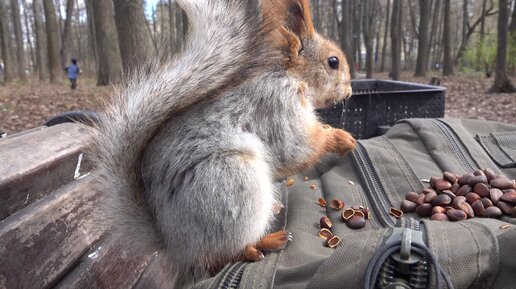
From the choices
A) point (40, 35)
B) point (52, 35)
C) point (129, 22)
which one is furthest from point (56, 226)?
point (40, 35)

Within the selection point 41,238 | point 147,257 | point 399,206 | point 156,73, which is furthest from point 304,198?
point 41,238

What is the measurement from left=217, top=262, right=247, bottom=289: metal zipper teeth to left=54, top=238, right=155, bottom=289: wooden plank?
0.93 feet

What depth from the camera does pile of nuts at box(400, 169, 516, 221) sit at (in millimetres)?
1279

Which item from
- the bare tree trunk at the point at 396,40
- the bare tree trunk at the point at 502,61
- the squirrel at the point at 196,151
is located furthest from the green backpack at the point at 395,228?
the bare tree trunk at the point at 396,40

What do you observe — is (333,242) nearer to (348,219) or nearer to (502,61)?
(348,219)

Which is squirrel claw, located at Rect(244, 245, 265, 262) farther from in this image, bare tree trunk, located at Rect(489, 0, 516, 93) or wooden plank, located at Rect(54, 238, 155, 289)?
bare tree trunk, located at Rect(489, 0, 516, 93)

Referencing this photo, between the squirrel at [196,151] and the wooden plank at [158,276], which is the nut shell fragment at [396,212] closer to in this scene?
the squirrel at [196,151]

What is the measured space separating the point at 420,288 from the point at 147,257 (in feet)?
2.78

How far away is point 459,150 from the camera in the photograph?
5.49 feet

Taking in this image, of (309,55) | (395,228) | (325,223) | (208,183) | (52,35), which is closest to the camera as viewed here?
(395,228)

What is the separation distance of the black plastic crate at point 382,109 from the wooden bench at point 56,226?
132 cm

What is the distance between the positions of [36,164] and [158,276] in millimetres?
565

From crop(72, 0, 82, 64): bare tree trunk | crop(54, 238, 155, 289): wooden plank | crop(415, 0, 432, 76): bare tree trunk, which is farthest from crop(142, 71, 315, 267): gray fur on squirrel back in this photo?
crop(72, 0, 82, 64): bare tree trunk

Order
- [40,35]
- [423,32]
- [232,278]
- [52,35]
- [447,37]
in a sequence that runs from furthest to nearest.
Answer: [447,37] → [40,35] → [423,32] → [52,35] → [232,278]
